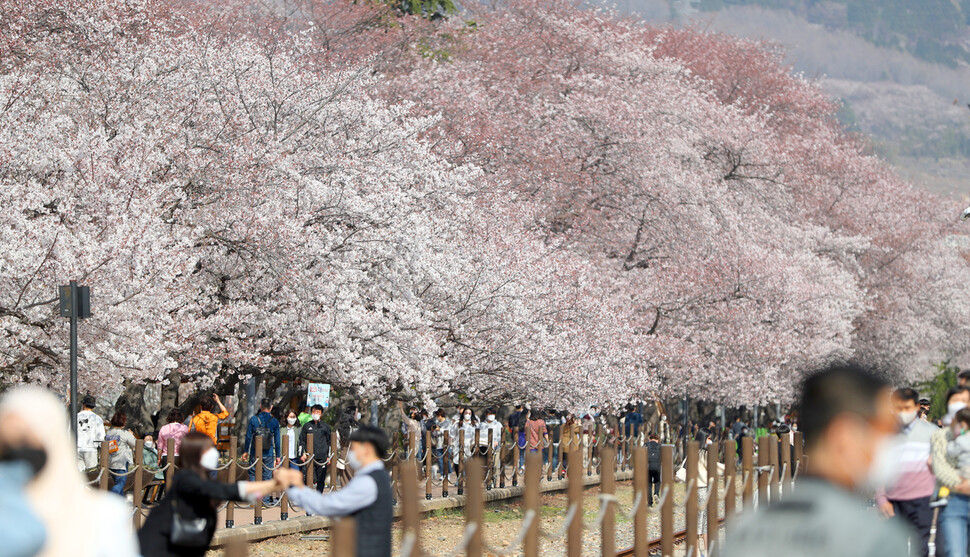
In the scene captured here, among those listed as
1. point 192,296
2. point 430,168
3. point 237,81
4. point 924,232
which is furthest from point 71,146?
point 924,232

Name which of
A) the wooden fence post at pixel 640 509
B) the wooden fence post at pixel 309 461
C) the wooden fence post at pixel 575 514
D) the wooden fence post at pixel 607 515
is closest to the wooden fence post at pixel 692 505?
the wooden fence post at pixel 640 509

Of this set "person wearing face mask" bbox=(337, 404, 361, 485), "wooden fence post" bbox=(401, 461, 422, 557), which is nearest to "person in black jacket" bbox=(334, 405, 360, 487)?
"person wearing face mask" bbox=(337, 404, 361, 485)

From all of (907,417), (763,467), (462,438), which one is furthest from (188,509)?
(462,438)

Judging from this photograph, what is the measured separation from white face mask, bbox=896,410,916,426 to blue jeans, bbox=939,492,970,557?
2.39 ft

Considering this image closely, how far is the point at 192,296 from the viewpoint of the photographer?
58.1 ft

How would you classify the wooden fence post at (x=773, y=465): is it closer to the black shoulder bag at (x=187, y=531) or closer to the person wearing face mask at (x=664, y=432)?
the black shoulder bag at (x=187, y=531)

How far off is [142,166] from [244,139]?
210 cm

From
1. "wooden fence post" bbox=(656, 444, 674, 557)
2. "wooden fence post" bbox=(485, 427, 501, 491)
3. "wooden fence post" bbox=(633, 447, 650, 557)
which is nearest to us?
"wooden fence post" bbox=(633, 447, 650, 557)

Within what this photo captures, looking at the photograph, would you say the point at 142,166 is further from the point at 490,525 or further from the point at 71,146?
the point at 490,525

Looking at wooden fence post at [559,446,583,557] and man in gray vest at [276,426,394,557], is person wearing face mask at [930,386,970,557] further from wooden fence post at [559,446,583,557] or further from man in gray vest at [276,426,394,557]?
man in gray vest at [276,426,394,557]

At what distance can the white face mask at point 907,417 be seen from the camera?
29.9 ft

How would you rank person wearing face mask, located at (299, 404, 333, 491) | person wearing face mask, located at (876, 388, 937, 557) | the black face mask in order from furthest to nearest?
person wearing face mask, located at (299, 404, 333, 491) → person wearing face mask, located at (876, 388, 937, 557) → the black face mask

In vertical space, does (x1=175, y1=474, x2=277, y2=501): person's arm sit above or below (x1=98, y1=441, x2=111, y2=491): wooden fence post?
above

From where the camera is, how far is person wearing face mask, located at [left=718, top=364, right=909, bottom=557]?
3143 mm
